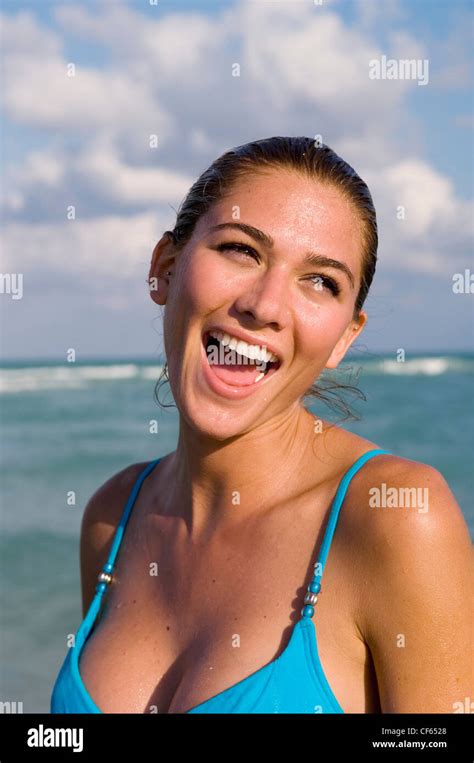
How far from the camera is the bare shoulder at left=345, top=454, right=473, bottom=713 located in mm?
2182

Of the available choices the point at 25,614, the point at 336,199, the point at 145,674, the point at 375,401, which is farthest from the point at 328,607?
the point at 375,401

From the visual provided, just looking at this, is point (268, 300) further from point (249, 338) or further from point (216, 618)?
point (216, 618)

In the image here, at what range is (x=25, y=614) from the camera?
284 inches

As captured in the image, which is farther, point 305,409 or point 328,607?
point 305,409

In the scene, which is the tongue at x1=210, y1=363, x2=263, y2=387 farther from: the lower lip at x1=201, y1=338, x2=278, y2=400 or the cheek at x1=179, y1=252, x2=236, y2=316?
the cheek at x1=179, y1=252, x2=236, y2=316

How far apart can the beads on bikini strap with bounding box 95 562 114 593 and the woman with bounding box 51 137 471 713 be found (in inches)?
1.9

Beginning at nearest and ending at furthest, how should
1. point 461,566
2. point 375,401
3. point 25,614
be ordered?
point 461,566
point 25,614
point 375,401

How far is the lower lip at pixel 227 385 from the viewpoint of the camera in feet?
8.36

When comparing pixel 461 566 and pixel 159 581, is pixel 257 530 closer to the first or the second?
pixel 159 581

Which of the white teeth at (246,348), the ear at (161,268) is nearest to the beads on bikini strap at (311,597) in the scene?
the white teeth at (246,348)

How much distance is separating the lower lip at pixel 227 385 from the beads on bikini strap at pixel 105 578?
2.92ft

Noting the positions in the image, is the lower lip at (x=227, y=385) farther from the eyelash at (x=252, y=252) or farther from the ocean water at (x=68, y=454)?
the ocean water at (x=68, y=454)
